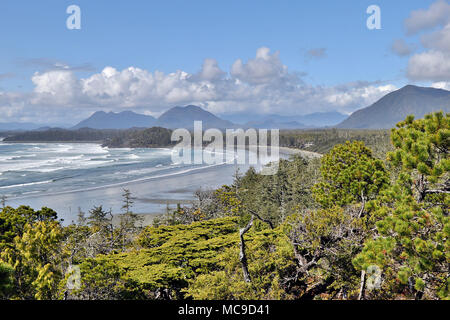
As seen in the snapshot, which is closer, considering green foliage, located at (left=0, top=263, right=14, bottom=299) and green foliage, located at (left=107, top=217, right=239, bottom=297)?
green foliage, located at (left=0, top=263, right=14, bottom=299)

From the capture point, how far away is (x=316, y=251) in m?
13.4

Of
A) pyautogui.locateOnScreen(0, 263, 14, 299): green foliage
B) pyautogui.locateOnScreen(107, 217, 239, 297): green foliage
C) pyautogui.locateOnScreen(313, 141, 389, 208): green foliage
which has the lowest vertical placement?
pyautogui.locateOnScreen(107, 217, 239, 297): green foliage

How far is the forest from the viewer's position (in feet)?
29.5

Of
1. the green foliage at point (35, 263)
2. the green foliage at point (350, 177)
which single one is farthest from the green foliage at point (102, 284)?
the green foliage at point (350, 177)

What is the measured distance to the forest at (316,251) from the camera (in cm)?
898

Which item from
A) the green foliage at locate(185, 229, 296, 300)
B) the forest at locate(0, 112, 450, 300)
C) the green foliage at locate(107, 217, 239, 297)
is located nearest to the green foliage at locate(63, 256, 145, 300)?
the forest at locate(0, 112, 450, 300)

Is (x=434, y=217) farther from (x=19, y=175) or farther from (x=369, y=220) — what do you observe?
(x=19, y=175)

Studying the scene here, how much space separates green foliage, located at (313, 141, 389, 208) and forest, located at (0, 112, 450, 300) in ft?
0.17

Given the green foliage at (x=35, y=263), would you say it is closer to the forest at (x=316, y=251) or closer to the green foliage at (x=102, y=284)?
the forest at (x=316, y=251)

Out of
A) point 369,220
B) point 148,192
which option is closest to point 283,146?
point 148,192

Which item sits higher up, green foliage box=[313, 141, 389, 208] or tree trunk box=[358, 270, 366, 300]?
green foliage box=[313, 141, 389, 208]

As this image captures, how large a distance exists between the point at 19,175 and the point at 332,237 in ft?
255

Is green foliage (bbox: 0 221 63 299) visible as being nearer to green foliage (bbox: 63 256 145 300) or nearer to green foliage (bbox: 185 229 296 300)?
green foliage (bbox: 63 256 145 300)

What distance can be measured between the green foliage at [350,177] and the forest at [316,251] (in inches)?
2.0
